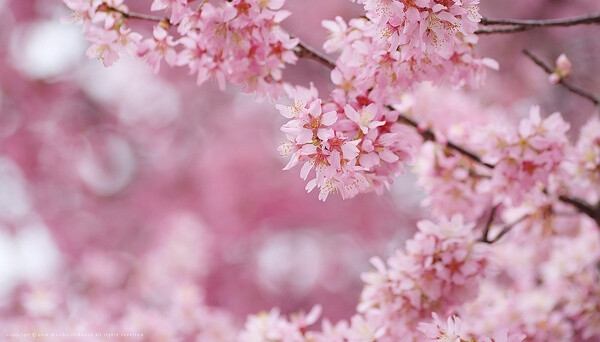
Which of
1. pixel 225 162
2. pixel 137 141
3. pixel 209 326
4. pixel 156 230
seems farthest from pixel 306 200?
pixel 209 326

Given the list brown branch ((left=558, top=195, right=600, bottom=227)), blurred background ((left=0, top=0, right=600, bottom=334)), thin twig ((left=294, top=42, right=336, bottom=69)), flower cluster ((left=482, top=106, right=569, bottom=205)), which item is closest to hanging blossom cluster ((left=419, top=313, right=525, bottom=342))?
flower cluster ((left=482, top=106, right=569, bottom=205))

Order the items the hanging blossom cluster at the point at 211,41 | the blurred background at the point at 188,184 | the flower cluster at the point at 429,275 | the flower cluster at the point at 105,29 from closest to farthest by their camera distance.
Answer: the hanging blossom cluster at the point at 211,41 → the flower cluster at the point at 105,29 → the flower cluster at the point at 429,275 → the blurred background at the point at 188,184

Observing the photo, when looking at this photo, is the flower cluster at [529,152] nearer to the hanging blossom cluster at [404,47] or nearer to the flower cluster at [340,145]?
the hanging blossom cluster at [404,47]

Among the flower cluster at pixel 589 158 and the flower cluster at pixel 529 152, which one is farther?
the flower cluster at pixel 589 158

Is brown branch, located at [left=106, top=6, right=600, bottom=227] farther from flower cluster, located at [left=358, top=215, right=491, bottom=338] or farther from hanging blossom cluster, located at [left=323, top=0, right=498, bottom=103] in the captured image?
flower cluster, located at [left=358, top=215, right=491, bottom=338]

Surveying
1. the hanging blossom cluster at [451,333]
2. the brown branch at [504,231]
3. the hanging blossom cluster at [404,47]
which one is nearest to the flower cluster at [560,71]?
the hanging blossom cluster at [404,47]

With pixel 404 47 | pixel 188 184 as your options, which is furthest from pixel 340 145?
pixel 188 184

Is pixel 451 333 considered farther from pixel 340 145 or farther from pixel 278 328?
pixel 278 328
